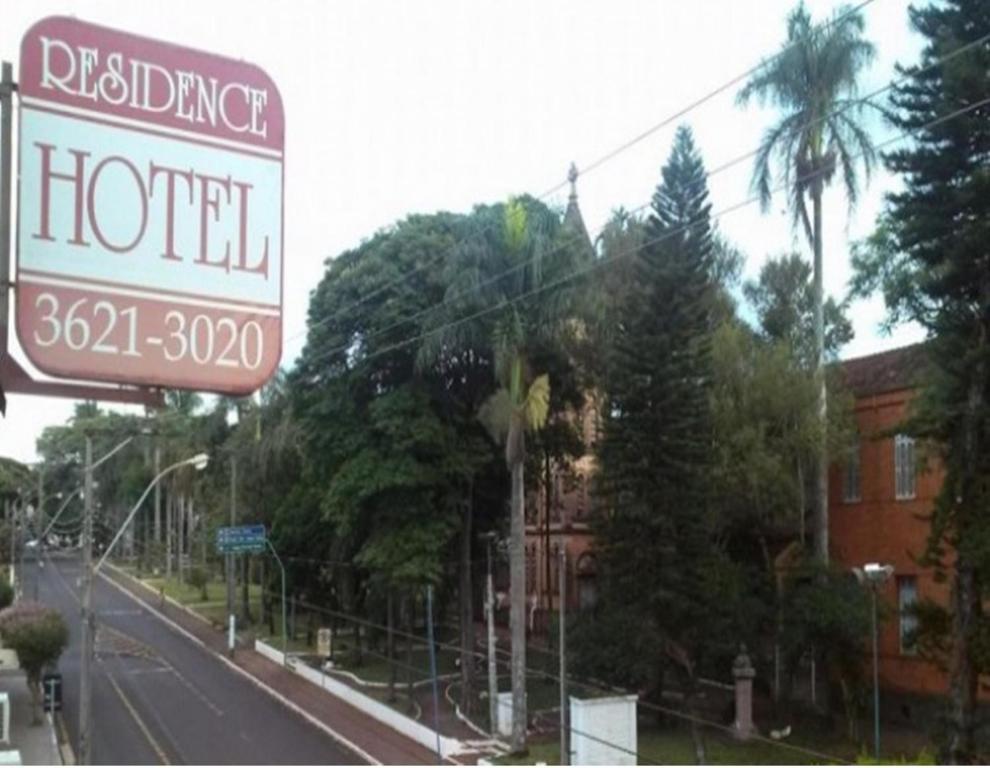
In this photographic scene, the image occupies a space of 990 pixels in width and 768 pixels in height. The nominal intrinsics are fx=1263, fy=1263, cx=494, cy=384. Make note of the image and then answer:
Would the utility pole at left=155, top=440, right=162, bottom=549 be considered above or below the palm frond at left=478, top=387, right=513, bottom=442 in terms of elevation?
below

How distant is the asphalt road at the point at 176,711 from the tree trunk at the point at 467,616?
373 centimetres

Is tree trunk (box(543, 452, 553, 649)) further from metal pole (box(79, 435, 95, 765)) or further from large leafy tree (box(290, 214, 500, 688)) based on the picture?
metal pole (box(79, 435, 95, 765))

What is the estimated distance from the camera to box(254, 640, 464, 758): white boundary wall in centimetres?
3006

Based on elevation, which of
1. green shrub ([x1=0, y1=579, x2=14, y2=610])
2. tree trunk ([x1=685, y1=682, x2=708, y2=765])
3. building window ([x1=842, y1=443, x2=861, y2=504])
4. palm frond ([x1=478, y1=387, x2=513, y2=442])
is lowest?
tree trunk ([x1=685, y1=682, x2=708, y2=765])

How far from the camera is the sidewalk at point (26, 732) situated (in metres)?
28.3

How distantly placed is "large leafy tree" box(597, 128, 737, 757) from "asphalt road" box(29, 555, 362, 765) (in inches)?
314

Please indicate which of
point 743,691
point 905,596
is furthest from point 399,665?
point 905,596

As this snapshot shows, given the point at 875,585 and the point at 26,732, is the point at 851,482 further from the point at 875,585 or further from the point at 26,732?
the point at 26,732

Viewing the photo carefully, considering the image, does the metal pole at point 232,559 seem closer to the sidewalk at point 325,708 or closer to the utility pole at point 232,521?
the utility pole at point 232,521

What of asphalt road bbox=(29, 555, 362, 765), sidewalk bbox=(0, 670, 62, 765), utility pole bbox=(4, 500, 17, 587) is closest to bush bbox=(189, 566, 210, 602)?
utility pole bbox=(4, 500, 17, 587)

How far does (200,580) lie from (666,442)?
42.6 m

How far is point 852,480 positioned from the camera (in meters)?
33.2

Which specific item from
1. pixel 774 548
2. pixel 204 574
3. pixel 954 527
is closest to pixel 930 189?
pixel 954 527

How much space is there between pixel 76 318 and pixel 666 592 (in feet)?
88.8
